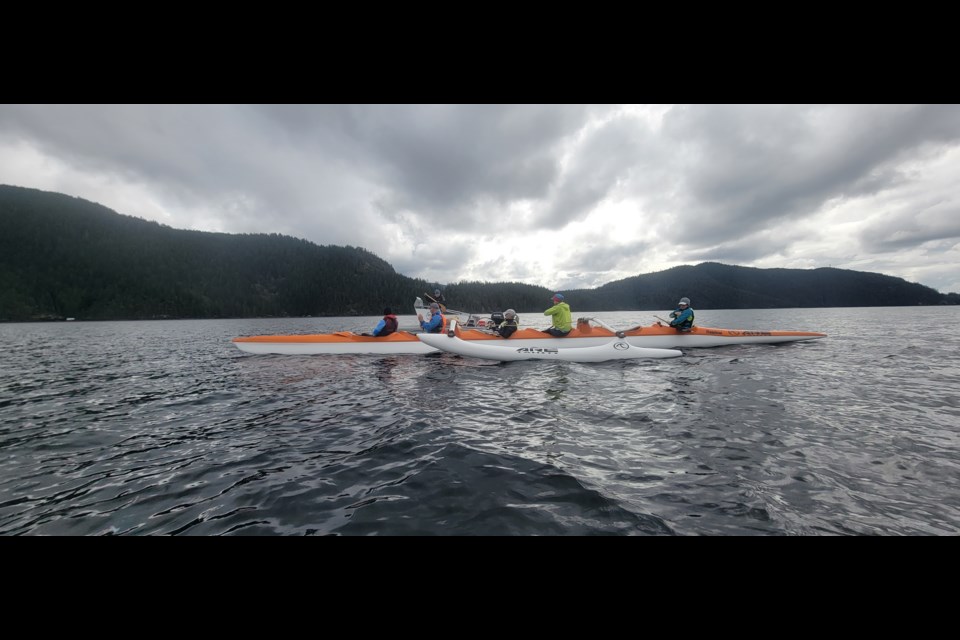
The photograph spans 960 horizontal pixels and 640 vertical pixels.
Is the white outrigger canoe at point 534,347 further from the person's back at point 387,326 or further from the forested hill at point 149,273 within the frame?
the forested hill at point 149,273

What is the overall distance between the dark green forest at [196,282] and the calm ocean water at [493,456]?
120869 millimetres

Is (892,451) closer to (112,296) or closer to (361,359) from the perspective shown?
(361,359)

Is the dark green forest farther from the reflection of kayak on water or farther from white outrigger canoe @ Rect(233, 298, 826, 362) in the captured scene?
white outrigger canoe @ Rect(233, 298, 826, 362)

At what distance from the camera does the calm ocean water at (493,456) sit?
443 cm

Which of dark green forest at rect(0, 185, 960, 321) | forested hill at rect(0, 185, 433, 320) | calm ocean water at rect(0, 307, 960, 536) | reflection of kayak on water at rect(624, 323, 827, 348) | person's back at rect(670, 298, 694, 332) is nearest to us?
calm ocean water at rect(0, 307, 960, 536)

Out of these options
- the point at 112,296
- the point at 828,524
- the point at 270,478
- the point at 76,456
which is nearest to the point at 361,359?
the point at 76,456

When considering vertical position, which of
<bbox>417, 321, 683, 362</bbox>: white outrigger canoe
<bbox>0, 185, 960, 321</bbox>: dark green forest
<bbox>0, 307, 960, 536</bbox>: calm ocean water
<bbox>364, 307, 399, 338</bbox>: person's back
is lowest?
<bbox>0, 307, 960, 536</bbox>: calm ocean water

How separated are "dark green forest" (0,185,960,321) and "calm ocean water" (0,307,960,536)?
397 feet

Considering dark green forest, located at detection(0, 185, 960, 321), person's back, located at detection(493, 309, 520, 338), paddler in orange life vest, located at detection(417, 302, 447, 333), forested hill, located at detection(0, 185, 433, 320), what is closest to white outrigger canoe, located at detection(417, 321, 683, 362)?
person's back, located at detection(493, 309, 520, 338)

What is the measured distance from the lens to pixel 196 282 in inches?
5556

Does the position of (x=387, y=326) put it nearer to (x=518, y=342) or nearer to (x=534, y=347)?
(x=518, y=342)

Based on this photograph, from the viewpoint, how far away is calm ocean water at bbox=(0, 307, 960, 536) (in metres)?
4.43
